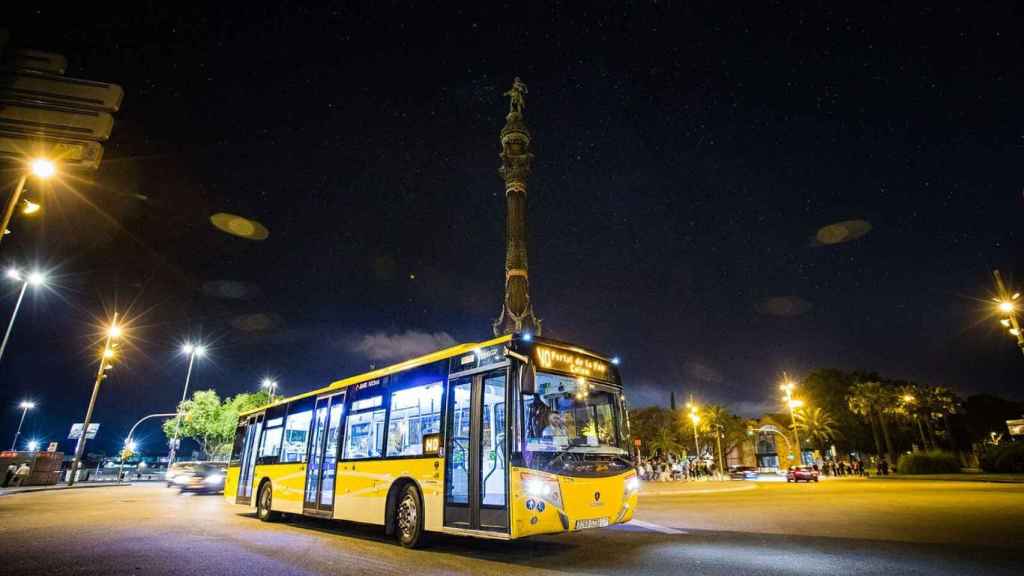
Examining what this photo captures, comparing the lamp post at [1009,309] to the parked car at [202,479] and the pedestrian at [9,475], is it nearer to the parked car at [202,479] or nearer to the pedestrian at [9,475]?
the parked car at [202,479]

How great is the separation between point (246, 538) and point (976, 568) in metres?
10.9

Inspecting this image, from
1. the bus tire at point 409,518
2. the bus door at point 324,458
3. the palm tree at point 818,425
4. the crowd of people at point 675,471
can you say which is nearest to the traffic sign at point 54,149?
the bus tire at point 409,518

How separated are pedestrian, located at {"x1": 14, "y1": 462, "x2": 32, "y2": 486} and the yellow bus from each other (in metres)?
27.7

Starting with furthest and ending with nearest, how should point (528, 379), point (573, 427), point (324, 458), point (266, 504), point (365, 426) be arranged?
point (266, 504) < point (324, 458) < point (365, 426) < point (573, 427) < point (528, 379)

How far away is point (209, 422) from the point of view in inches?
1965

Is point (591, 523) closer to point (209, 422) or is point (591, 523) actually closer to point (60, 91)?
point (60, 91)

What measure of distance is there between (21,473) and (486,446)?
3307 centimetres

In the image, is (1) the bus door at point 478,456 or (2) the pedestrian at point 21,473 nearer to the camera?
(1) the bus door at point 478,456

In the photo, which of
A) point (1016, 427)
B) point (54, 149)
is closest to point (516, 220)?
point (1016, 427)

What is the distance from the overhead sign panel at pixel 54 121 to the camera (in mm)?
2041

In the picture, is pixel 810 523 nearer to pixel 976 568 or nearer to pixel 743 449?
pixel 976 568

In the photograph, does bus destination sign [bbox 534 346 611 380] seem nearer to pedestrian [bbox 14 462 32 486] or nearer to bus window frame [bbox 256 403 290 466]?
bus window frame [bbox 256 403 290 466]

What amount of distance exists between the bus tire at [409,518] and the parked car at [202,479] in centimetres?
1974

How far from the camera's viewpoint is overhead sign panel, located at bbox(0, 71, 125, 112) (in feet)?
6.61
